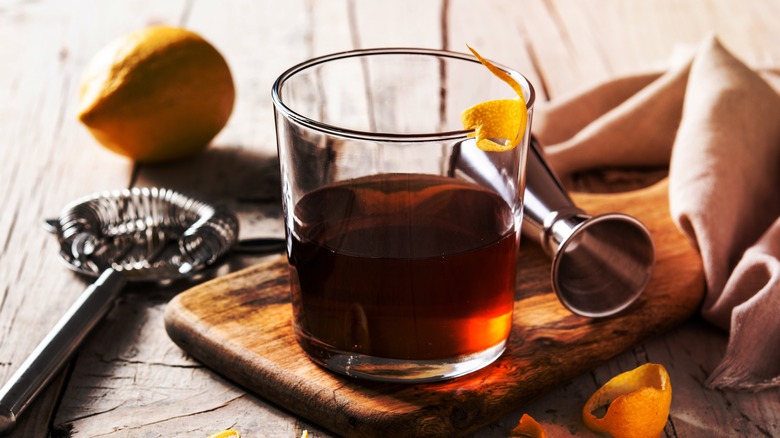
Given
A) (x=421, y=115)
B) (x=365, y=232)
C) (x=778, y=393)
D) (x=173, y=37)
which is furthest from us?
(x=173, y=37)

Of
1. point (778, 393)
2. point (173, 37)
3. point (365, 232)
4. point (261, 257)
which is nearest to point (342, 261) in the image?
point (365, 232)

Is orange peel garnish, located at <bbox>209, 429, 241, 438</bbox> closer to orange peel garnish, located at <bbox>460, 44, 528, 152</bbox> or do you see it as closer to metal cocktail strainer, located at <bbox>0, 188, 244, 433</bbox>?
metal cocktail strainer, located at <bbox>0, 188, 244, 433</bbox>

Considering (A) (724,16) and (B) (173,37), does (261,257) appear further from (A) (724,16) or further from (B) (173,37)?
(A) (724,16)

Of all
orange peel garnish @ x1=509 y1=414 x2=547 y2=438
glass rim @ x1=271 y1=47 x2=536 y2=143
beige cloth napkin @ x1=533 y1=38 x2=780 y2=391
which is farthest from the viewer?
beige cloth napkin @ x1=533 y1=38 x2=780 y2=391

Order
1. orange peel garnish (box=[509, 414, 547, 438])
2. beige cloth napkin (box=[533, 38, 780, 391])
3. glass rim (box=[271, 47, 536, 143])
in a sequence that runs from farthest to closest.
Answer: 1. beige cloth napkin (box=[533, 38, 780, 391])
2. orange peel garnish (box=[509, 414, 547, 438])
3. glass rim (box=[271, 47, 536, 143])

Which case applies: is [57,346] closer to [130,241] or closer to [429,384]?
[130,241]

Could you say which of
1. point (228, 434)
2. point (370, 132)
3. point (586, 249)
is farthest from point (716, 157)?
point (228, 434)

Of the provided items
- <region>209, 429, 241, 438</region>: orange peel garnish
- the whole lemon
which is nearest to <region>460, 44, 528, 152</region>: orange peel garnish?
<region>209, 429, 241, 438</region>: orange peel garnish
